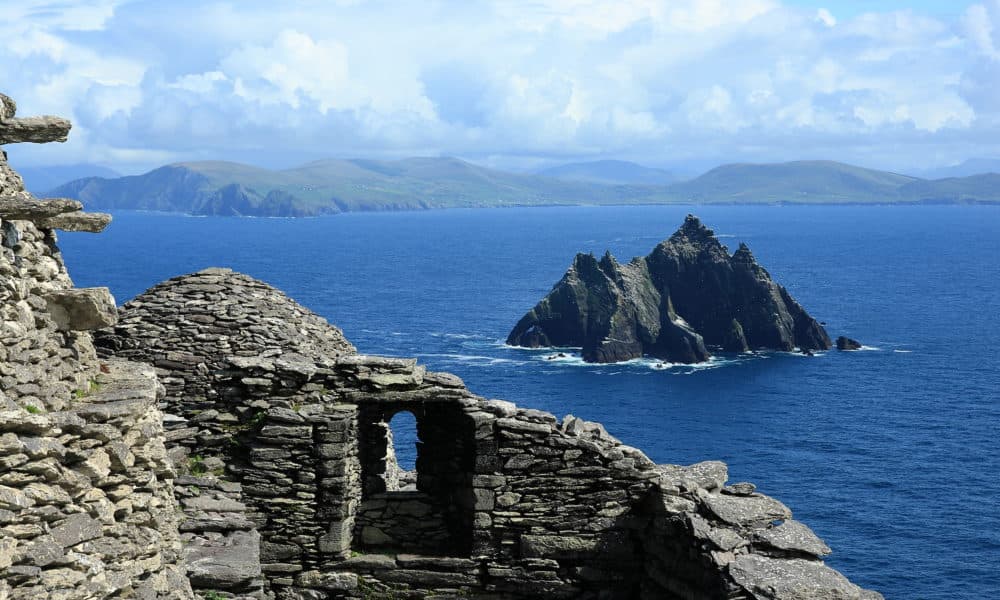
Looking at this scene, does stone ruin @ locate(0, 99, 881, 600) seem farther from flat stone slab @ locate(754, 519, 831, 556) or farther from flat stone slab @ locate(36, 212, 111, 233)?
flat stone slab @ locate(36, 212, 111, 233)

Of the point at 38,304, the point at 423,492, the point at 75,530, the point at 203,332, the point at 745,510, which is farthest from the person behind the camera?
the point at 203,332

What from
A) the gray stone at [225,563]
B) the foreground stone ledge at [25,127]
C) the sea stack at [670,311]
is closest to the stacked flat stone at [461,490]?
the gray stone at [225,563]

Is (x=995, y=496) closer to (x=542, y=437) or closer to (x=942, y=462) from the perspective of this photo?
(x=942, y=462)

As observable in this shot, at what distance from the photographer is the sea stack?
485ft

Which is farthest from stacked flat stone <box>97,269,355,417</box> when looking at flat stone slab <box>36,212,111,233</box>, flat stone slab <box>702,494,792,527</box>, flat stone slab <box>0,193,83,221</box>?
flat stone slab <box>0,193,83,221</box>

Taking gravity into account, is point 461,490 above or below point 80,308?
below

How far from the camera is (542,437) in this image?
64.6ft

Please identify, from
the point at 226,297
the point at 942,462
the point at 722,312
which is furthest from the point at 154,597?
the point at 722,312

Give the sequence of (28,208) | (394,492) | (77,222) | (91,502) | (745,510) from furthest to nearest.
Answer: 1. (394,492)
2. (745,510)
3. (77,222)
4. (28,208)
5. (91,502)

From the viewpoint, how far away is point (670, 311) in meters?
156

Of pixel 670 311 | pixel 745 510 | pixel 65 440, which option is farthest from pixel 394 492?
pixel 670 311

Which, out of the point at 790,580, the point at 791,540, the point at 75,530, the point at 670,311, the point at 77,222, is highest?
the point at 77,222

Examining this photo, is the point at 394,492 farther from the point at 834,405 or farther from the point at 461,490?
the point at 834,405

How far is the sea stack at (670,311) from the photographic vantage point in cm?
14788
